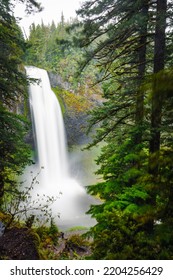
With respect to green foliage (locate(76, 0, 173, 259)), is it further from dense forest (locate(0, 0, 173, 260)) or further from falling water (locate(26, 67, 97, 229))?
falling water (locate(26, 67, 97, 229))

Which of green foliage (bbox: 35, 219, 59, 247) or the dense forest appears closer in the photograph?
the dense forest

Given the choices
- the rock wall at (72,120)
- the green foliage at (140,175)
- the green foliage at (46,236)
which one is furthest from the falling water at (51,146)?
the green foliage at (140,175)

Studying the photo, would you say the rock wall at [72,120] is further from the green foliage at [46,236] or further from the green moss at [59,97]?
the green foliage at [46,236]

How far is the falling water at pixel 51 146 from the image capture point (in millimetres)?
20125

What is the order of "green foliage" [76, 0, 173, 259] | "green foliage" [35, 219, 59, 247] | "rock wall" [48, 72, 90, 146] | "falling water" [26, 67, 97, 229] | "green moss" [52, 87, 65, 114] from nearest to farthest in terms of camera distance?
"green foliage" [76, 0, 173, 259] < "green foliage" [35, 219, 59, 247] < "falling water" [26, 67, 97, 229] < "green moss" [52, 87, 65, 114] < "rock wall" [48, 72, 90, 146]

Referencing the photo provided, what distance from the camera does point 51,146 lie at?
2608 cm

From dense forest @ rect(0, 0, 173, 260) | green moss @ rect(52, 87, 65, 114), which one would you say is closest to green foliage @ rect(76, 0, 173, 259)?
dense forest @ rect(0, 0, 173, 260)

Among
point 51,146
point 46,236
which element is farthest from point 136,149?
point 51,146

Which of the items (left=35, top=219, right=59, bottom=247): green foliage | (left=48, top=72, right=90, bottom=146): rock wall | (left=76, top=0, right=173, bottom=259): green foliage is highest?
(left=48, top=72, right=90, bottom=146): rock wall

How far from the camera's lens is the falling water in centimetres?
2012

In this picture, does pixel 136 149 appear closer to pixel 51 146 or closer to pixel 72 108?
pixel 51 146

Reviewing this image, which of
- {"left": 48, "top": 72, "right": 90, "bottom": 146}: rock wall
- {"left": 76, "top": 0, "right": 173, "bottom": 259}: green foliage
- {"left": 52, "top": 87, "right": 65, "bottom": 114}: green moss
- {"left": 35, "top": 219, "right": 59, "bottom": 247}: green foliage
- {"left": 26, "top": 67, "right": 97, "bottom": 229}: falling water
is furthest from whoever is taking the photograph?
{"left": 48, "top": 72, "right": 90, "bottom": 146}: rock wall
